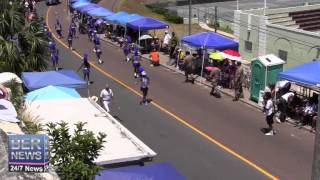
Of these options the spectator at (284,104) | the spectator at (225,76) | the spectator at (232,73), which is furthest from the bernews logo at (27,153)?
the spectator at (225,76)

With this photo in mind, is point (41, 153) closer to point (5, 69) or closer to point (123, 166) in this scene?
point (123, 166)

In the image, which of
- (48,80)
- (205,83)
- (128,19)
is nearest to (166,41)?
(128,19)

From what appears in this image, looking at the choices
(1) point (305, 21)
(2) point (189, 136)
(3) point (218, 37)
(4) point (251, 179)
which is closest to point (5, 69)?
(2) point (189, 136)

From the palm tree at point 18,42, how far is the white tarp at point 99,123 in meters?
5.24

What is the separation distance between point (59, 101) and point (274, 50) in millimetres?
19316

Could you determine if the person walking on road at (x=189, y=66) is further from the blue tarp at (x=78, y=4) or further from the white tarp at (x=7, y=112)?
the blue tarp at (x=78, y=4)

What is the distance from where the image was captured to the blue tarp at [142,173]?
35.2 ft

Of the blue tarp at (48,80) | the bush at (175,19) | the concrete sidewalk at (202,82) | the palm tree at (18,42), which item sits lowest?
the bush at (175,19)

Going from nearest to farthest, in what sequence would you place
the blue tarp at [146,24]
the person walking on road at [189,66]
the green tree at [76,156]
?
the green tree at [76,156] < the person walking on road at [189,66] < the blue tarp at [146,24]

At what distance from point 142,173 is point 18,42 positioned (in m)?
11.6

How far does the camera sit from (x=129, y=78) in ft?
96.6

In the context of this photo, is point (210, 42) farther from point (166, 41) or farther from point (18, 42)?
point (18, 42)

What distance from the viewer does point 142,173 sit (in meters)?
10.9

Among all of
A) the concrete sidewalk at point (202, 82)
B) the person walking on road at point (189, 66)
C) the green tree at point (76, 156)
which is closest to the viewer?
the green tree at point (76, 156)
